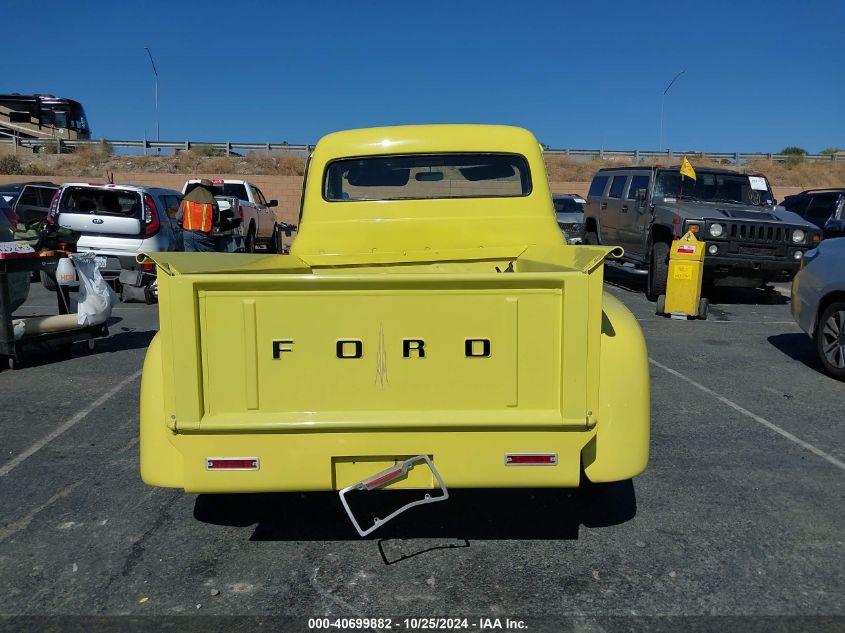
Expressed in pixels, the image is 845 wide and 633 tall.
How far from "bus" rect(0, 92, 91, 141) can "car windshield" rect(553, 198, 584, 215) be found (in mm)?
32482

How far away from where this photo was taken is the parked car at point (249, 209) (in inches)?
618

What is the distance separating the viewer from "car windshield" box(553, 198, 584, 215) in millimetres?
18766

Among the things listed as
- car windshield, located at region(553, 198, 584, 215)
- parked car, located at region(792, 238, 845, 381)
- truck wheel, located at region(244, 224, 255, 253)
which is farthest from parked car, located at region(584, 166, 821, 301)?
truck wheel, located at region(244, 224, 255, 253)

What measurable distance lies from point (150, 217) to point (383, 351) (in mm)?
9588

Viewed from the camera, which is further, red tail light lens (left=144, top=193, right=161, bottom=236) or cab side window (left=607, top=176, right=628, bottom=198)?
cab side window (left=607, top=176, right=628, bottom=198)

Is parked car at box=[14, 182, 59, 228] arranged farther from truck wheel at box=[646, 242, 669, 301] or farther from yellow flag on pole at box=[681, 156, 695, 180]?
yellow flag on pole at box=[681, 156, 695, 180]

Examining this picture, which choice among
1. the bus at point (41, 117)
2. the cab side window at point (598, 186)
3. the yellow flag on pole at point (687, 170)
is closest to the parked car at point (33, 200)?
the cab side window at point (598, 186)

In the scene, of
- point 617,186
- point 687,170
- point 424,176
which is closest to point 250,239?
point 617,186

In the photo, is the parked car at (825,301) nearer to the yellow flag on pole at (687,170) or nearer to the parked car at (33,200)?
the yellow flag on pole at (687,170)

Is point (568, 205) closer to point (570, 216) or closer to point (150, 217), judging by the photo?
point (570, 216)

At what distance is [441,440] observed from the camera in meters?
Result: 2.83

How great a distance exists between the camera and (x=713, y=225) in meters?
10.4

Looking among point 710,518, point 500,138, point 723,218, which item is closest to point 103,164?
point 723,218

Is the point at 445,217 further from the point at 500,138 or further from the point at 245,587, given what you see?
the point at 245,587
